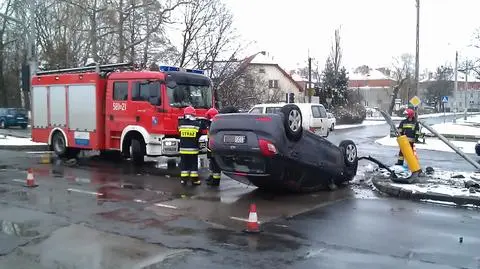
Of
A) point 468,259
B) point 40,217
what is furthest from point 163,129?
point 468,259

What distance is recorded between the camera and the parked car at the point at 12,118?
3953 cm

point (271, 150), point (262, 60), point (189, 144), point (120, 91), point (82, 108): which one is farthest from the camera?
point (262, 60)

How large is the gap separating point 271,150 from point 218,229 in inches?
83.7

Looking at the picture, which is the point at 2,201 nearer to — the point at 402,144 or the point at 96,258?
the point at 96,258

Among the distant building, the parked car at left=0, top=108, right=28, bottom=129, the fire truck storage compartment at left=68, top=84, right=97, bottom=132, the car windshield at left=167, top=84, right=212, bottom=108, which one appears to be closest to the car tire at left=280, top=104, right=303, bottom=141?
the car windshield at left=167, top=84, right=212, bottom=108

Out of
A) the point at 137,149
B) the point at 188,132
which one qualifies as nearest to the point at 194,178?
the point at 188,132

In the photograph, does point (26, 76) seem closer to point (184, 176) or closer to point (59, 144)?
point (59, 144)

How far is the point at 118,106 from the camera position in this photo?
15.1 metres

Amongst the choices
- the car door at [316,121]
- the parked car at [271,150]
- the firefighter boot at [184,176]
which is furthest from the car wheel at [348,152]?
the car door at [316,121]

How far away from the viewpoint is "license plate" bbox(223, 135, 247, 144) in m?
9.31

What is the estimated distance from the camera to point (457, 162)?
699 inches

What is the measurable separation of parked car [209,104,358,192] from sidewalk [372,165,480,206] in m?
1.42

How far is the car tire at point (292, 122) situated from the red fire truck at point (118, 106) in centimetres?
451

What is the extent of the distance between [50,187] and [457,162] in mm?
13279
